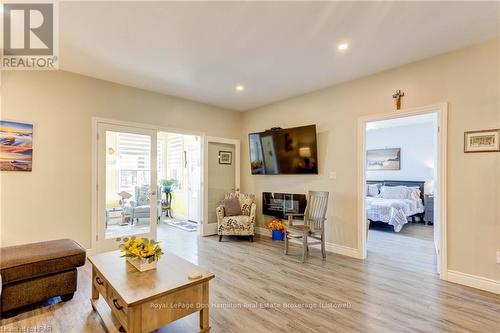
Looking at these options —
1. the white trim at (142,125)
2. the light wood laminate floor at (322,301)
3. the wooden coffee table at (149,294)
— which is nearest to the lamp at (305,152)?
the light wood laminate floor at (322,301)

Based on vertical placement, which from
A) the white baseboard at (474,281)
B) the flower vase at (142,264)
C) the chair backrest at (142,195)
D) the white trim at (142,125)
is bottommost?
the white baseboard at (474,281)

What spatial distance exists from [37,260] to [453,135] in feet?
15.2

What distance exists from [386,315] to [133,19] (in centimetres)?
365

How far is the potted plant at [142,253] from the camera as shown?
1.98m

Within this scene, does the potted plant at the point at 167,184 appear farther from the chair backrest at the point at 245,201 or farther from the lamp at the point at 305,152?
the lamp at the point at 305,152

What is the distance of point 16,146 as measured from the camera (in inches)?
123

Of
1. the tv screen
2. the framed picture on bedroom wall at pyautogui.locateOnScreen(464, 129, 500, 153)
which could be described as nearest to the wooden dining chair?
the tv screen

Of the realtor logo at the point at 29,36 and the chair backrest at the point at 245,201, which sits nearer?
the realtor logo at the point at 29,36

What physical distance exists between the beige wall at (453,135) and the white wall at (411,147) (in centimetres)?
415

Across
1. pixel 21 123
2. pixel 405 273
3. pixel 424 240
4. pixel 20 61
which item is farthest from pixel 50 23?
pixel 424 240

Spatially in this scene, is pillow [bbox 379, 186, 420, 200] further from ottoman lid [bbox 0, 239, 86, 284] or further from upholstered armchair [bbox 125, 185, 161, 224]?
ottoman lid [bbox 0, 239, 86, 284]

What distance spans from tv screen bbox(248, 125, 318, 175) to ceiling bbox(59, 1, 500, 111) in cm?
96

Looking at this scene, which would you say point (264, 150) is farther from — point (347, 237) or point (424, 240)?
point (424, 240)

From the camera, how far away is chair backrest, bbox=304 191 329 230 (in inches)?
150
